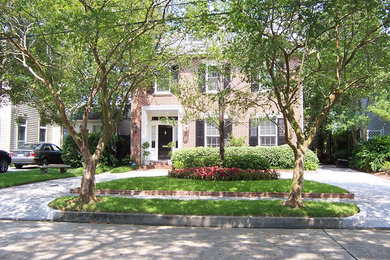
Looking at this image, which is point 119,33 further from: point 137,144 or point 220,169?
point 137,144

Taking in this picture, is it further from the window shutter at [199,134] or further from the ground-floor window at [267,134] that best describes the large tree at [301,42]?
the window shutter at [199,134]

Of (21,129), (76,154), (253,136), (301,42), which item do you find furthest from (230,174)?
(21,129)

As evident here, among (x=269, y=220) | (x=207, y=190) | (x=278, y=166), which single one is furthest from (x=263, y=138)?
(x=269, y=220)

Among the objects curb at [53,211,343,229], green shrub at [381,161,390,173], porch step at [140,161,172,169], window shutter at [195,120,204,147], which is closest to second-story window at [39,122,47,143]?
porch step at [140,161,172,169]

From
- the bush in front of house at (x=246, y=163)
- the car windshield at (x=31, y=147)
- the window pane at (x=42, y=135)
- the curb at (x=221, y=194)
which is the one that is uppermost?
the window pane at (x=42, y=135)

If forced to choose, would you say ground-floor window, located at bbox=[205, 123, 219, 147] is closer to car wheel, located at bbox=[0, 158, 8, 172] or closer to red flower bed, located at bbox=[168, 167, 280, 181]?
red flower bed, located at bbox=[168, 167, 280, 181]

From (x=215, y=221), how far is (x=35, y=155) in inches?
572

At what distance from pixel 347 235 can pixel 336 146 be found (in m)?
18.3

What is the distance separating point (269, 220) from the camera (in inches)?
239

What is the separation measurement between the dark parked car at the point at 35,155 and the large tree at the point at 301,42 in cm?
1383

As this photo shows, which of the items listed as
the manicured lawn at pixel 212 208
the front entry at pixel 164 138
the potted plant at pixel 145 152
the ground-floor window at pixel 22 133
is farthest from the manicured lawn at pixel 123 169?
the ground-floor window at pixel 22 133

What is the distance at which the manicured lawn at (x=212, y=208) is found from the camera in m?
6.37

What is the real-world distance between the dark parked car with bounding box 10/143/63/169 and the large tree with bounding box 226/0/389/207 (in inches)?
545

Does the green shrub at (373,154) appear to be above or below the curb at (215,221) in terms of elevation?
above
